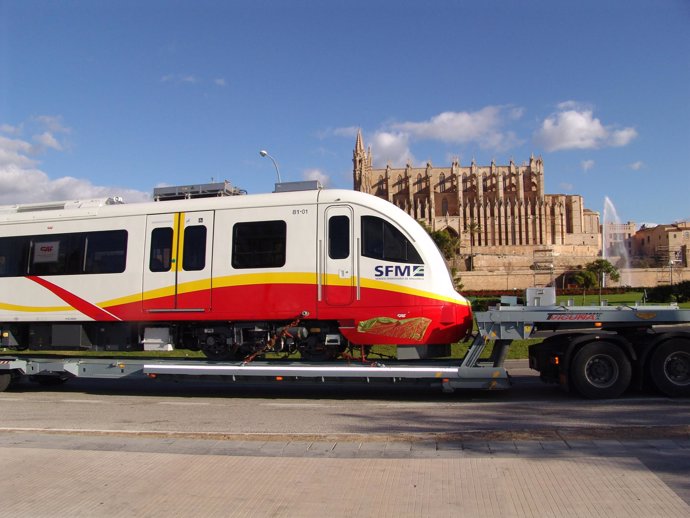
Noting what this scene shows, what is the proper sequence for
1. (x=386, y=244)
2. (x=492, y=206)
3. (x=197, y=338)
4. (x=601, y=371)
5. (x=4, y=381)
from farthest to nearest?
(x=492, y=206) < (x=4, y=381) < (x=197, y=338) < (x=386, y=244) < (x=601, y=371)

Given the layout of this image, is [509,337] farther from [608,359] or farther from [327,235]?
[327,235]

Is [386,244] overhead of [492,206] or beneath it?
beneath

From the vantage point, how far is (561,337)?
998cm

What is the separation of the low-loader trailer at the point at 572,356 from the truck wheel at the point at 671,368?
1 cm

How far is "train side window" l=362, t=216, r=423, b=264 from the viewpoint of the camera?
33.5ft

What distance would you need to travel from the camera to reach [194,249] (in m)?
11.0

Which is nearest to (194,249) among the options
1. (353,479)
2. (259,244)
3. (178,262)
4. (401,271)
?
(178,262)

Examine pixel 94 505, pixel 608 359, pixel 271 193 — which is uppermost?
pixel 271 193

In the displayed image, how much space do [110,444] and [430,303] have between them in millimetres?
5286

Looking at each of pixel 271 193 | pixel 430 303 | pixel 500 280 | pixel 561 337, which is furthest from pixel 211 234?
pixel 500 280

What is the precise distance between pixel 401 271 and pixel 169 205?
4541 millimetres

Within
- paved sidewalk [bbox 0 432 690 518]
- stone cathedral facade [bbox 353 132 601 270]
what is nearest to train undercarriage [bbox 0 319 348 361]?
Result: paved sidewalk [bbox 0 432 690 518]

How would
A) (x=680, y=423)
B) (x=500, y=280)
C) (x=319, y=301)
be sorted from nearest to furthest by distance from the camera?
(x=680, y=423)
(x=319, y=301)
(x=500, y=280)

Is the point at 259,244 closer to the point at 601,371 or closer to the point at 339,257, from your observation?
the point at 339,257
